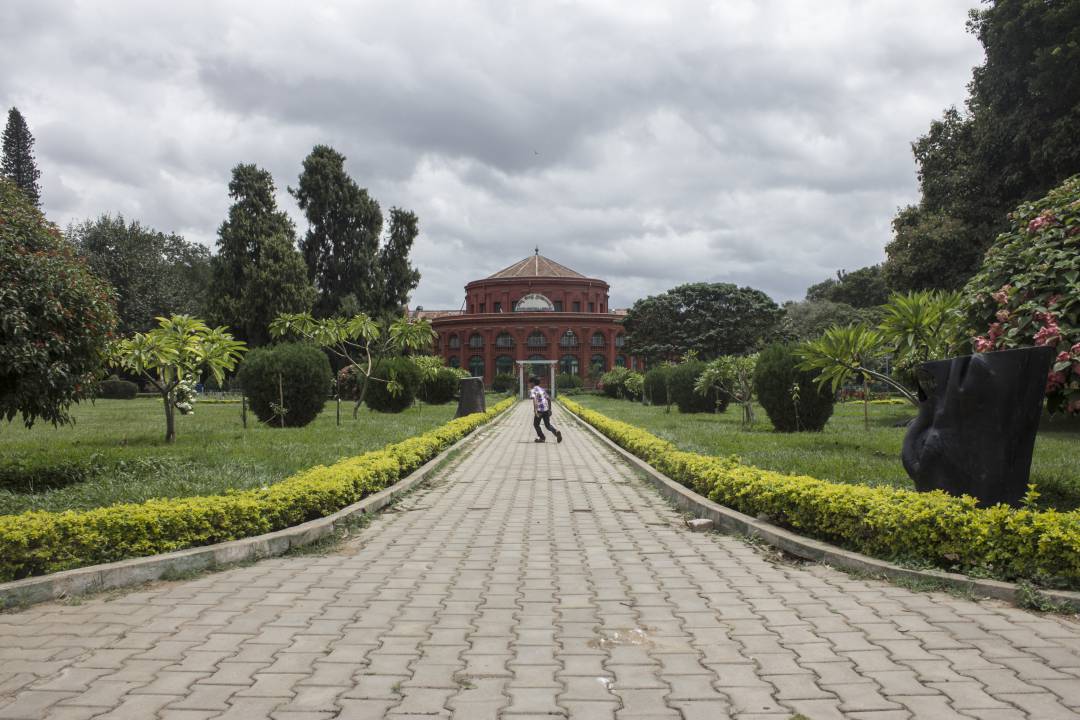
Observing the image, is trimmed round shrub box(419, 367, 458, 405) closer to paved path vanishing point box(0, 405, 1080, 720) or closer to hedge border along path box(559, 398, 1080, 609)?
A: hedge border along path box(559, 398, 1080, 609)

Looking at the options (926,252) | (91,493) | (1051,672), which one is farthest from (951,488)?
(926,252)

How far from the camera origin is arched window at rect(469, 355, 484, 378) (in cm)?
6575

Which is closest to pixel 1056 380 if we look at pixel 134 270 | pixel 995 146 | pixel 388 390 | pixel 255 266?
pixel 995 146

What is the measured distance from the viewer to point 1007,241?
27.1 ft

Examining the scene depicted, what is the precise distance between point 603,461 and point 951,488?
7817mm

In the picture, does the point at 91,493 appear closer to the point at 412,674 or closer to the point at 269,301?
the point at 412,674

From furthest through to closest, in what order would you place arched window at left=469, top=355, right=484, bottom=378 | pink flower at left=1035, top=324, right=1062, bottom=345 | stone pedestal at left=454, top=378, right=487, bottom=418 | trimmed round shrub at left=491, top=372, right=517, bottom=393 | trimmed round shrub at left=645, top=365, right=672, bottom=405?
arched window at left=469, top=355, right=484, bottom=378
trimmed round shrub at left=491, top=372, right=517, bottom=393
trimmed round shrub at left=645, top=365, right=672, bottom=405
stone pedestal at left=454, top=378, right=487, bottom=418
pink flower at left=1035, top=324, right=1062, bottom=345

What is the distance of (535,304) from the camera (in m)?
67.2

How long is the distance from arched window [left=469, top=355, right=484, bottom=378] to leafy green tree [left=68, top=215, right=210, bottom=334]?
22.1m

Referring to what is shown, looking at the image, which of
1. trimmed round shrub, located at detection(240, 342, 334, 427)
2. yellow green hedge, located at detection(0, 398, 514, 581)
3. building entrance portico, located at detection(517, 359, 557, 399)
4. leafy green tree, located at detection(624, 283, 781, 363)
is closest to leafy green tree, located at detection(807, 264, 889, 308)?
leafy green tree, located at detection(624, 283, 781, 363)

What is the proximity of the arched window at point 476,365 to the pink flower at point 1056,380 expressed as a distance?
5941 cm

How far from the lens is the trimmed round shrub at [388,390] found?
26.8 m

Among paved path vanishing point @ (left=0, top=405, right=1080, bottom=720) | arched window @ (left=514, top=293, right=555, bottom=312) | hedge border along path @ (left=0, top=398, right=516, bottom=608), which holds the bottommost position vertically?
paved path vanishing point @ (left=0, top=405, right=1080, bottom=720)

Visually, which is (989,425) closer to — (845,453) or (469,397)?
(845,453)
